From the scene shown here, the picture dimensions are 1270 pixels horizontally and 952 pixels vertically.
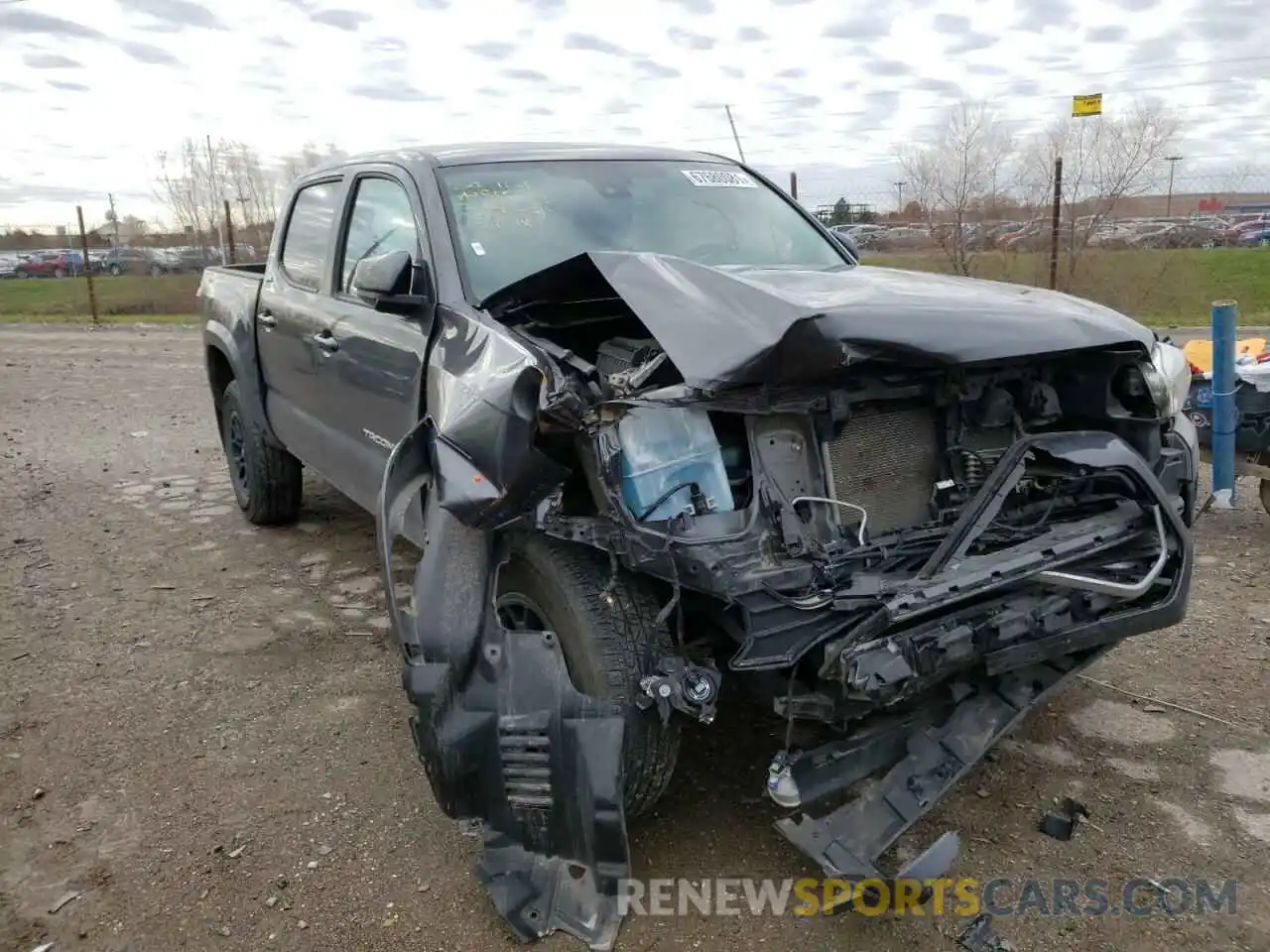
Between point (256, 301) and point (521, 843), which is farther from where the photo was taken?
point (256, 301)

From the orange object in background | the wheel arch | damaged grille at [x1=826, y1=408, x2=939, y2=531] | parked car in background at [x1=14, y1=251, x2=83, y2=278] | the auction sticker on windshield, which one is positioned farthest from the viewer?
parked car in background at [x1=14, y1=251, x2=83, y2=278]

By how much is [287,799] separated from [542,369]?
61.8 inches

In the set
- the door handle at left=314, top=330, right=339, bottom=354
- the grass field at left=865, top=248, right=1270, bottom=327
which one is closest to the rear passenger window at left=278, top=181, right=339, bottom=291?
the door handle at left=314, top=330, right=339, bottom=354

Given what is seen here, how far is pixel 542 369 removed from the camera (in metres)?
2.69

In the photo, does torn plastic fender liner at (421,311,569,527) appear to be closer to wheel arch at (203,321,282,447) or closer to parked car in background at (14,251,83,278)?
wheel arch at (203,321,282,447)

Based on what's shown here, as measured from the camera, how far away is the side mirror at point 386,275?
336 centimetres

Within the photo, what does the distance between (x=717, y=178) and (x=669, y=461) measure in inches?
87.6

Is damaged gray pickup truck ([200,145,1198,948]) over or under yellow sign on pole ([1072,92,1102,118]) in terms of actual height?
under

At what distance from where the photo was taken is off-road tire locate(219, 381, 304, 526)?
5625 mm

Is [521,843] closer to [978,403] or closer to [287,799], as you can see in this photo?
[287,799]

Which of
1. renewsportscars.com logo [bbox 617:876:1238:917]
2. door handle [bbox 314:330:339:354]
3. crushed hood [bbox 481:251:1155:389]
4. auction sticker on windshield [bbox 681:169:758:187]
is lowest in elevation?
renewsportscars.com logo [bbox 617:876:1238:917]

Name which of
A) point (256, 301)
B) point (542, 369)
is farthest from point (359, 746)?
point (256, 301)

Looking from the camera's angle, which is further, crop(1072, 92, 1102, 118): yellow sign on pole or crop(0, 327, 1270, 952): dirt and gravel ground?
crop(1072, 92, 1102, 118): yellow sign on pole

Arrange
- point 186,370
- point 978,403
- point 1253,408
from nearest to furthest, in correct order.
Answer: point 978,403, point 1253,408, point 186,370
